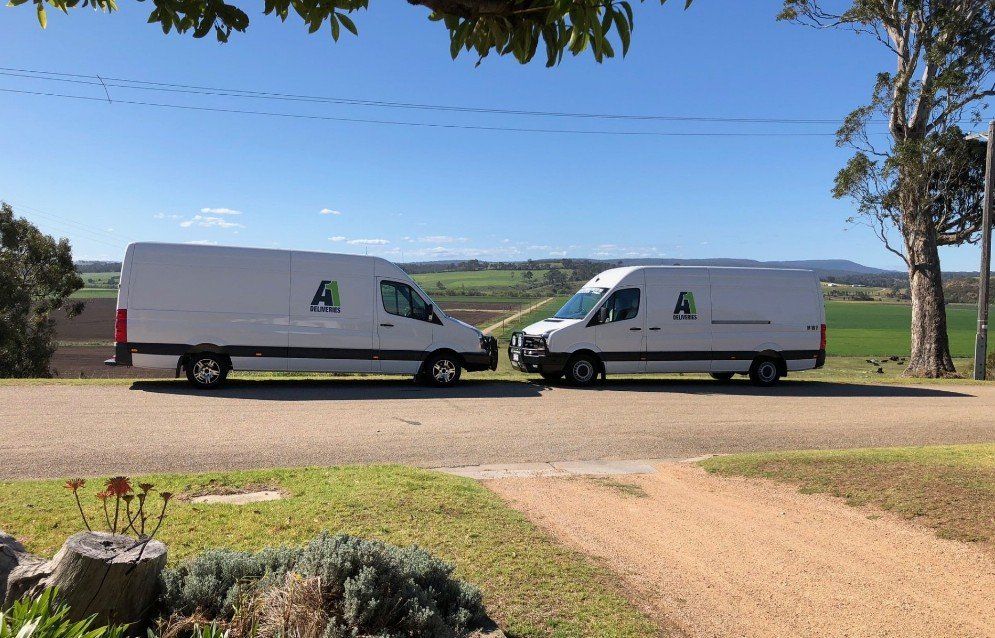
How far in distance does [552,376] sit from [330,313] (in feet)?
16.4

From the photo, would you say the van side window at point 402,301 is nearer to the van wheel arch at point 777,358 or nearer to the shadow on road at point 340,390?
the shadow on road at point 340,390

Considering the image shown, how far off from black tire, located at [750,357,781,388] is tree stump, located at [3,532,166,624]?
590 inches

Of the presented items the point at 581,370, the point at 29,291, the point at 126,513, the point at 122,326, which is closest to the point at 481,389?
the point at 581,370

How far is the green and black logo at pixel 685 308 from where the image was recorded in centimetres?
1560

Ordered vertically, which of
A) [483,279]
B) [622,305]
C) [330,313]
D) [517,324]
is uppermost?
[483,279]

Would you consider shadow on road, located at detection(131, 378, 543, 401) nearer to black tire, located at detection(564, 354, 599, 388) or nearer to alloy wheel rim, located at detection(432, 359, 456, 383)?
alloy wheel rim, located at detection(432, 359, 456, 383)

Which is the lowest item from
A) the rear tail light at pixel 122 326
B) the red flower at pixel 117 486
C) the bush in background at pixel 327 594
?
the bush in background at pixel 327 594

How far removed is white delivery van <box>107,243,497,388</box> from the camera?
13.1m

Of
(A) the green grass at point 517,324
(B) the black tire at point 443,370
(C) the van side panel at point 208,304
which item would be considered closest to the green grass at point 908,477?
(B) the black tire at point 443,370

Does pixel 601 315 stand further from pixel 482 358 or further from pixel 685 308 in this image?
pixel 482 358

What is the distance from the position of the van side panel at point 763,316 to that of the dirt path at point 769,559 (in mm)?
9172

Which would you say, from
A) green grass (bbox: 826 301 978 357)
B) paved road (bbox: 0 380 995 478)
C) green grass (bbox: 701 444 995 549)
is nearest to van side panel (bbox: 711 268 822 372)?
paved road (bbox: 0 380 995 478)

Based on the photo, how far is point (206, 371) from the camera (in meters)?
13.4

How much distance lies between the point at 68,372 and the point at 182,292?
24205 mm
